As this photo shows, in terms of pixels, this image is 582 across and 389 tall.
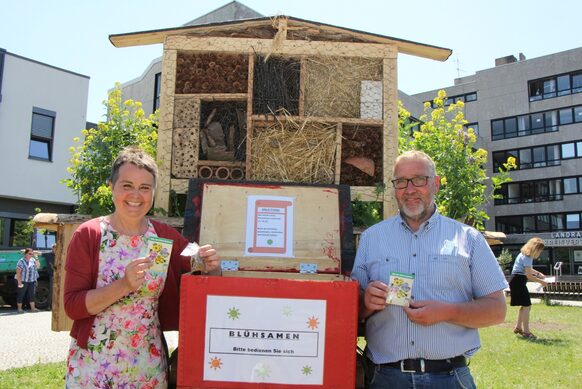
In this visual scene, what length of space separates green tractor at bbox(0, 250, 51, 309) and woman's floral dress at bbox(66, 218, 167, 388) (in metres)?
13.2

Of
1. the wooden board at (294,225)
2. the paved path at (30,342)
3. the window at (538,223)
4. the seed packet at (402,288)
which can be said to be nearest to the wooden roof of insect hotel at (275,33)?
the wooden board at (294,225)

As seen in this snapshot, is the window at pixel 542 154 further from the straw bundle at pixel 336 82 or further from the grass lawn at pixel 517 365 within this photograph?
the straw bundle at pixel 336 82

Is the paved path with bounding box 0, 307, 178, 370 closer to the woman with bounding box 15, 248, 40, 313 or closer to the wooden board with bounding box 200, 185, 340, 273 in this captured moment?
the woman with bounding box 15, 248, 40, 313

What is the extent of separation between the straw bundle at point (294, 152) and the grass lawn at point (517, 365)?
11.9 ft

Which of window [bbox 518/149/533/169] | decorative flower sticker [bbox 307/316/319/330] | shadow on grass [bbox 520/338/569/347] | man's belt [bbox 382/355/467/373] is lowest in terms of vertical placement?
shadow on grass [bbox 520/338/569/347]

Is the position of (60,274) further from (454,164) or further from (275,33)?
(454,164)

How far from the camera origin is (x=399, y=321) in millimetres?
2576

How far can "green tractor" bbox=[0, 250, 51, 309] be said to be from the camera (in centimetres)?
1377

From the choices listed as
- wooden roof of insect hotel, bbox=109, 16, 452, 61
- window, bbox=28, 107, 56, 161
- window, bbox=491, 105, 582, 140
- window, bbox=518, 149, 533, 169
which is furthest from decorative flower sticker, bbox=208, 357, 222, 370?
window, bbox=518, 149, 533, 169

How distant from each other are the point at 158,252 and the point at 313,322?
0.83 metres

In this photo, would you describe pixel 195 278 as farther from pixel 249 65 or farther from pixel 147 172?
pixel 249 65

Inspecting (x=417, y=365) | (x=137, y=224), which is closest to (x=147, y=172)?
(x=137, y=224)

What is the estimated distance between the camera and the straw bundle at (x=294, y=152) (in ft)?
14.7

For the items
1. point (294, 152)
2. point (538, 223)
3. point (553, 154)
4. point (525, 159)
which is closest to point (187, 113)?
point (294, 152)
